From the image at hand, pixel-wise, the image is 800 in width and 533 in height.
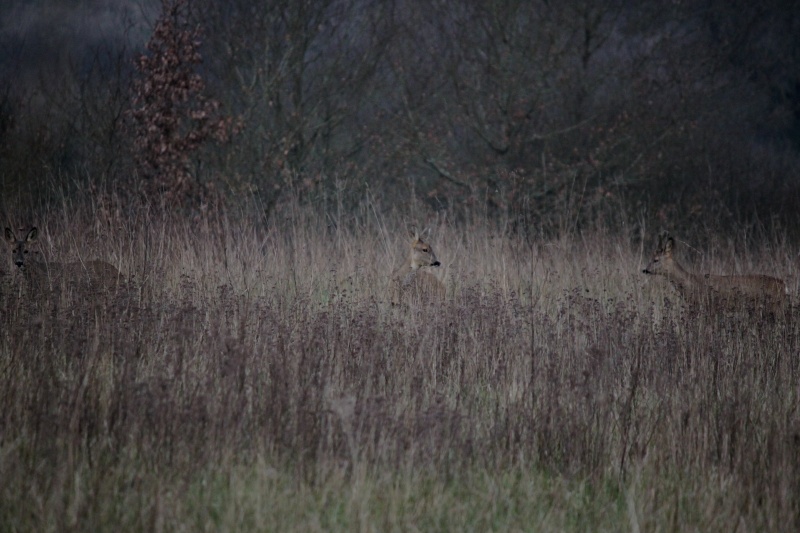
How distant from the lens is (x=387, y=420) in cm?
396

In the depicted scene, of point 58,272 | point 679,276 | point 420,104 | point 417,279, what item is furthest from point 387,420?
point 420,104

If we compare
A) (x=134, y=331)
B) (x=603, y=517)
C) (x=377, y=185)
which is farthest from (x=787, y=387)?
(x=377, y=185)

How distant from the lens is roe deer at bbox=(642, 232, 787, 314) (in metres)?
7.06

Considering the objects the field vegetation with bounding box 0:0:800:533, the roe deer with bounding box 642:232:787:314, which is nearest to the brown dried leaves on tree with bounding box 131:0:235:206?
the field vegetation with bounding box 0:0:800:533

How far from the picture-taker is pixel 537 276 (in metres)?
8.77

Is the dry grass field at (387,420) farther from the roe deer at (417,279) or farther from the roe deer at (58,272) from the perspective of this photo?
the roe deer at (417,279)

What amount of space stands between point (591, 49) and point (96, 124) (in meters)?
9.15

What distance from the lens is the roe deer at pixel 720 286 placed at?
7062mm

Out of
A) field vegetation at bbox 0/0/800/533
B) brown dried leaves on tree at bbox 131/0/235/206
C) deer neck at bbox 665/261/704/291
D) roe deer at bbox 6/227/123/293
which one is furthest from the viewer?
brown dried leaves on tree at bbox 131/0/235/206

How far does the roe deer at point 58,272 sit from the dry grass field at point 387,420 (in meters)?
0.29

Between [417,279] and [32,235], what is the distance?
156 inches

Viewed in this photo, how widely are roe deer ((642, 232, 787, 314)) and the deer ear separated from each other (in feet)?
20.0

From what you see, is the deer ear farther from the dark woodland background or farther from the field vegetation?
the dark woodland background

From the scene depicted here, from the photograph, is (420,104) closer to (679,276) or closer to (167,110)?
(167,110)
